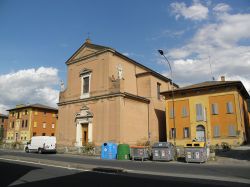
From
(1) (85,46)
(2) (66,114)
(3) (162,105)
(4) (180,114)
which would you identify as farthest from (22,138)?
(4) (180,114)

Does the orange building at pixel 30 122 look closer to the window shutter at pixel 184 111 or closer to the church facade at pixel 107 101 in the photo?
the church facade at pixel 107 101

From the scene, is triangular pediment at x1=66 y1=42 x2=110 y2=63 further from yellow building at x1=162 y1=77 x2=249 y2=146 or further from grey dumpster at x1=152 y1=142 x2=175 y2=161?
grey dumpster at x1=152 y1=142 x2=175 y2=161

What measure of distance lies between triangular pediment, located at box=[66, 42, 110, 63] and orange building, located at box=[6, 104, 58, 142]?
24.6 m

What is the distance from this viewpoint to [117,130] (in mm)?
29438

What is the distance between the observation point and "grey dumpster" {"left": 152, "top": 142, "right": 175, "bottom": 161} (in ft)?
69.2

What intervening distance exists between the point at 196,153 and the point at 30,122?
45.7m

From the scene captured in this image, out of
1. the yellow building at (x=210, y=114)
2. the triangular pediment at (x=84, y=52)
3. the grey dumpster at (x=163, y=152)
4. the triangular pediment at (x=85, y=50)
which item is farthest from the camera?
the triangular pediment at (x=84, y=52)

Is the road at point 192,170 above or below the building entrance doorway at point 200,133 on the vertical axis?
below

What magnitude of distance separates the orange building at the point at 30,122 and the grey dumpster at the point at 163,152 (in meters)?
41.2

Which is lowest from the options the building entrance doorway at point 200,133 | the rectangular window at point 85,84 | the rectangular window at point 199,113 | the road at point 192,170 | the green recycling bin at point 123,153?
the road at point 192,170

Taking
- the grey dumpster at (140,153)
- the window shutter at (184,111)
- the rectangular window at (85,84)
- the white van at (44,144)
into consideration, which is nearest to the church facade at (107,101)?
the rectangular window at (85,84)

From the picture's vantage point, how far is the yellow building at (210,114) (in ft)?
93.8

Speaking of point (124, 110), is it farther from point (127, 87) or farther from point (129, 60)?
point (129, 60)

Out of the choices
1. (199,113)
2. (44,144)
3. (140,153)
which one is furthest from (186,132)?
(44,144)
